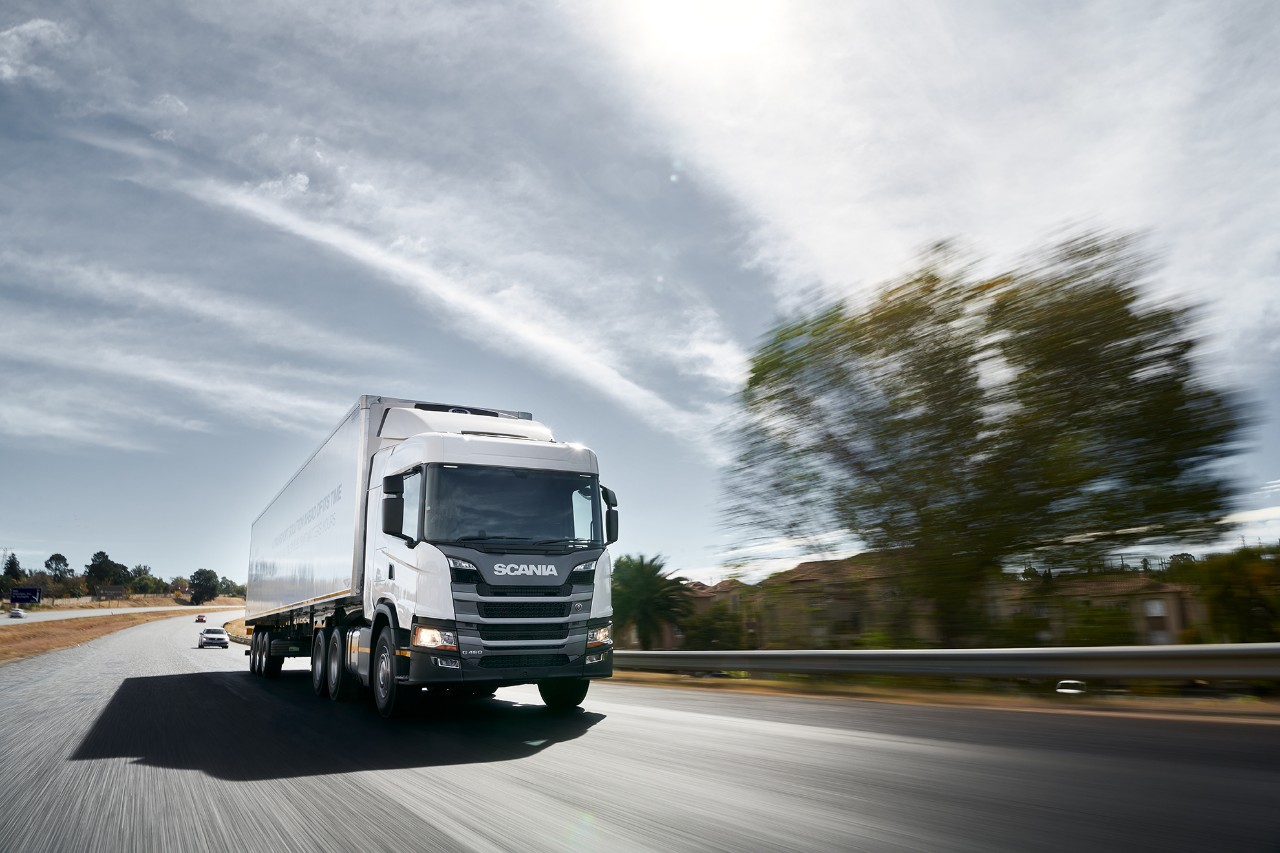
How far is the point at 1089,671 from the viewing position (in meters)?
8.82

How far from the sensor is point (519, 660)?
9.33m

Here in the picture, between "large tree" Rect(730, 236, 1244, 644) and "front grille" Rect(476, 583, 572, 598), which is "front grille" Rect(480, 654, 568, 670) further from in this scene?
"large tree" Rect(730, 236, 1244, 644)

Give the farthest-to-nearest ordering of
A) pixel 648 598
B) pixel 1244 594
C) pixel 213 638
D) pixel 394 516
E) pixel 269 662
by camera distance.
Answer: pixel 213 638 → pixel 648 598 → pixel 269 662 → pixel 1244 594 → pixel 394 516

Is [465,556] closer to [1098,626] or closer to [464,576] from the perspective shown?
[464,576]

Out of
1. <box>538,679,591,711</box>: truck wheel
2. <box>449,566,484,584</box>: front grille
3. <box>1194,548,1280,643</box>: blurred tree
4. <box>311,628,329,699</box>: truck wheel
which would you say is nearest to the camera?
<box>449,566,484,584</box>: front grille

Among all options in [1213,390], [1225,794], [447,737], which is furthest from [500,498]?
[1213,390]

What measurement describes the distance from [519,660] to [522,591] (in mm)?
699

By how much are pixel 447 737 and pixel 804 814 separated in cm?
474

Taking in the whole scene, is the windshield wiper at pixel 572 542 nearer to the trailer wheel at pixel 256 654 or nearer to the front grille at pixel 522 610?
the front grille at pixel 522 610

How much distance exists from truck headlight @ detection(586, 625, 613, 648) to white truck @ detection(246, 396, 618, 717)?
0.01 metres

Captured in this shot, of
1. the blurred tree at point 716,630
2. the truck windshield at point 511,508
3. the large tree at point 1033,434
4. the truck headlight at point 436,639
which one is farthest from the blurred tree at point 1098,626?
the truck headlight at point 436,639

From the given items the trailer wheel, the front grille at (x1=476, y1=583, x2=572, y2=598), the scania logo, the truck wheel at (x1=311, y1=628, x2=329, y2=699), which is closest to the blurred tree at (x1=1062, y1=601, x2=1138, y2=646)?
the front grille at (x1=476, y1=583, x2=572, y2=598)

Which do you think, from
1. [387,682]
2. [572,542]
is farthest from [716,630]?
[387,682]

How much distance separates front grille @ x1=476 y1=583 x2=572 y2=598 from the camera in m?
9.27
